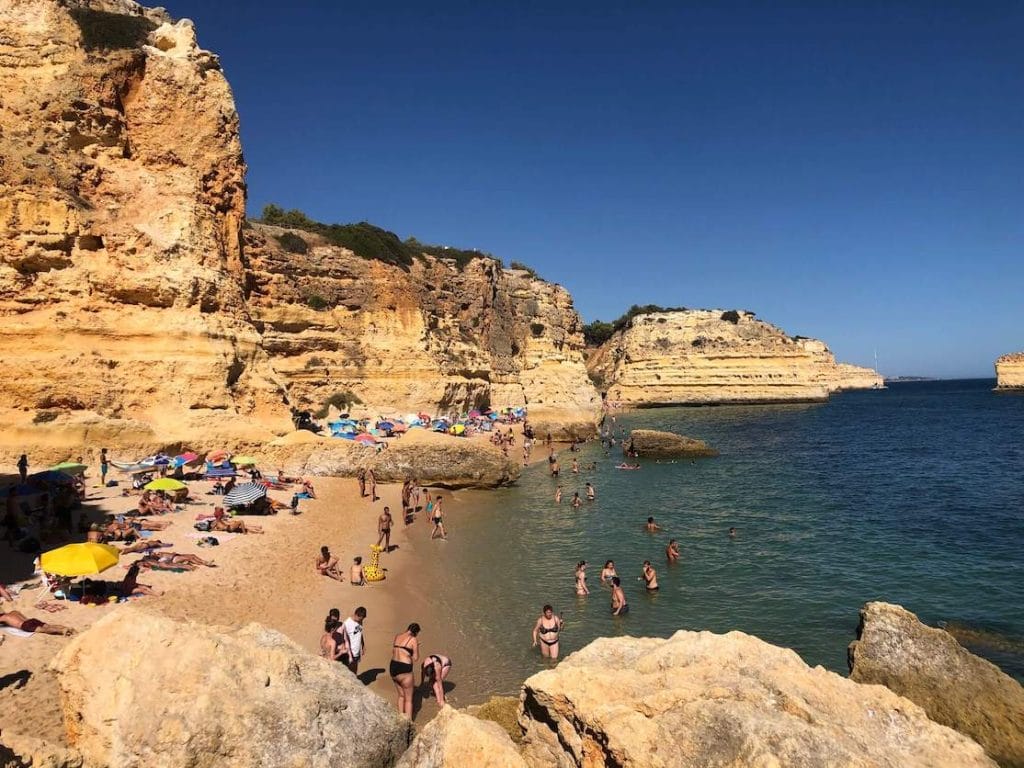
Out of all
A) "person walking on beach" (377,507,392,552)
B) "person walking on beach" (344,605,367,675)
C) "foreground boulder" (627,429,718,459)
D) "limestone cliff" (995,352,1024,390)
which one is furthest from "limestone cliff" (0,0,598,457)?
"limestone cliff" (995,352,1024,390)

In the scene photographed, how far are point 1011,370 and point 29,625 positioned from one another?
4957 inches

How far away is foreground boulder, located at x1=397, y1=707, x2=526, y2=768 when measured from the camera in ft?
13.6

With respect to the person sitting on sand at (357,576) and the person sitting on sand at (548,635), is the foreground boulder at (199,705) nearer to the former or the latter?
the person sitting on sand at (548,635)

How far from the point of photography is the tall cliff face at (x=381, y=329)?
32.3 metres

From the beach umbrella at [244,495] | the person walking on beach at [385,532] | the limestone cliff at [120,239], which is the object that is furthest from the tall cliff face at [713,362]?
the beach umbrella at [244,495]

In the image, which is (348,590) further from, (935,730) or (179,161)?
(179,161)

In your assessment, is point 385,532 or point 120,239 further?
point 120,239

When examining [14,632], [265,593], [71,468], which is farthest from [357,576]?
[71,468]

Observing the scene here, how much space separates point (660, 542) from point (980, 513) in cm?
1236

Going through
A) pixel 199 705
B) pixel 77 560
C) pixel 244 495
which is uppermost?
pixel 199 705

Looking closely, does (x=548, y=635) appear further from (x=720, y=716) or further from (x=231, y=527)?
(x=231, y=527)

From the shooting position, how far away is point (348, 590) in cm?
1200

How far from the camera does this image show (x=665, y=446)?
114 ft

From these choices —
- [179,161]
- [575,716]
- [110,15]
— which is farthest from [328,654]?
[110,15]
